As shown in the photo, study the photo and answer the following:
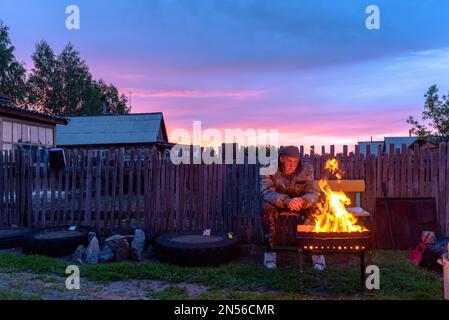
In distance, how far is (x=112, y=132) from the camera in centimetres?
3059

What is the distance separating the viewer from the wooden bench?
24.2ft

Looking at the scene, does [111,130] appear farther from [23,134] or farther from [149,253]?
[149,253]

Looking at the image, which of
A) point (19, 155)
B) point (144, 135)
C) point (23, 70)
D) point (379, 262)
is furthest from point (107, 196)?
point (23, 70)

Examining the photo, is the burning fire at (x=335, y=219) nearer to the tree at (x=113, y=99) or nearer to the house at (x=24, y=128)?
the house at (x=24, y=128)

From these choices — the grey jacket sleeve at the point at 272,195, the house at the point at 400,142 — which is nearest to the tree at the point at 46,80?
the house at the point at 400,142

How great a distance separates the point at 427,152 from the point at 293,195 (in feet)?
10.2

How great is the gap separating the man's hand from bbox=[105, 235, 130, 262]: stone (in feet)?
9.76

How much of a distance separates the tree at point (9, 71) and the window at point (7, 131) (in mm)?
20099

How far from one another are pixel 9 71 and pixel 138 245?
3341 centimetres

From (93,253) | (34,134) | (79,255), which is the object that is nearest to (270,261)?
Answer: (93,253)

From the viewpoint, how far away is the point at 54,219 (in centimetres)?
874

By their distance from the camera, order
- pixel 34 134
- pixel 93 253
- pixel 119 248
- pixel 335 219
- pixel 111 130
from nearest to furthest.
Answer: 1. pixel 335 219
2. pixel 93 253
3. pixel 119 248
4. pixel 34 134
5. pixel 111 130

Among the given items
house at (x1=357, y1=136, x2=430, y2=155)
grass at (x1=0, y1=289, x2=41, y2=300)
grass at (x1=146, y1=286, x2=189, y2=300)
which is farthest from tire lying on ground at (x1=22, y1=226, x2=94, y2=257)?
house at (x1=357, y1=136, x2=430, y2=155)

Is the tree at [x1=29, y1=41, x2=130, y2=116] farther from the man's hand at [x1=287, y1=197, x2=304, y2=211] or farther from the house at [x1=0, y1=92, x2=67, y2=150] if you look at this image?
the man's hand at [x1=287, y1=197, x2=304, y2=211]
